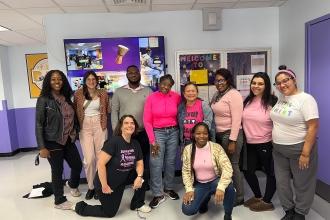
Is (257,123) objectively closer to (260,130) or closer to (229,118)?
(260,130)

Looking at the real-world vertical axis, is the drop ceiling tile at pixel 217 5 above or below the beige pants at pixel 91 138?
Answer: above

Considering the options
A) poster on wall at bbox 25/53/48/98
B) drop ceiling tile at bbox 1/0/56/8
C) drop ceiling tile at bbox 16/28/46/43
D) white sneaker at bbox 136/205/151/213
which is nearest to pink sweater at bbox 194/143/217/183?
white sneaker at bbox 136/205/151/213

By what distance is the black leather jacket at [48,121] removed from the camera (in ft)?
9.05

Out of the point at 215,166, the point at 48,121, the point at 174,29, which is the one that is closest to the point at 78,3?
the point at 174,29

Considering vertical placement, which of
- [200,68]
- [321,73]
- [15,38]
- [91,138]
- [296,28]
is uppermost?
[15,38]

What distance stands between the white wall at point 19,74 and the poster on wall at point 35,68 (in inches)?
3.0

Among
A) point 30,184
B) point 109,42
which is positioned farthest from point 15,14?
point 30,184

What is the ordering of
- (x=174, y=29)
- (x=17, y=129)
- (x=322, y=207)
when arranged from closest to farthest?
(x=322, y=207)
(x=174, y=29)
(x=17, y=129)

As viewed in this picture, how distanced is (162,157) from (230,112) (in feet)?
2.72

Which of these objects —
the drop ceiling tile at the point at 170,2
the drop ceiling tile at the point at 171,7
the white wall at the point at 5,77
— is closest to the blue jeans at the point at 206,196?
the drop ceiling tile at the point at 170,2

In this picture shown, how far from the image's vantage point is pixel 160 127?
286 cm

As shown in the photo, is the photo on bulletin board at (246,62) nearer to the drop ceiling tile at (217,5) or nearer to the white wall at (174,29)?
the white wall at (174,29)

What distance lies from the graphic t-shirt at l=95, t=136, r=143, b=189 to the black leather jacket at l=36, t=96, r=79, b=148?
59 centimetres

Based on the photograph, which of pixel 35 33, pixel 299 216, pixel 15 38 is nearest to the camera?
pixel 299 216
